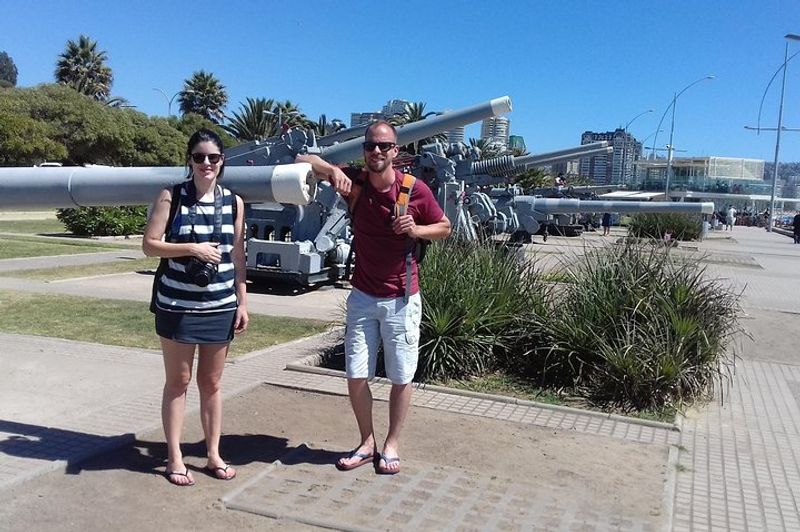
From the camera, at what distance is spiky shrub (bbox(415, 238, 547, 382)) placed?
21.4 feet

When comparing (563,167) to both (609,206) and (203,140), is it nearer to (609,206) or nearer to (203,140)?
(609,206)

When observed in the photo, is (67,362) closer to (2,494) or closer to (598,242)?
(2,494)

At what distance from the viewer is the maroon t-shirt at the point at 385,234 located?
404cm

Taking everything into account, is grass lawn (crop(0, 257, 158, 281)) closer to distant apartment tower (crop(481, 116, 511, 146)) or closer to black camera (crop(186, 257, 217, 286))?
black camera (crop(186, 257, 217, 286))

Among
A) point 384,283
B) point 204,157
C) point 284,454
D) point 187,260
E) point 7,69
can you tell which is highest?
point 7,69

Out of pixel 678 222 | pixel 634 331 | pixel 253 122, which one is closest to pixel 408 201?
pixel 634 331

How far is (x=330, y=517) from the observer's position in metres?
3.59

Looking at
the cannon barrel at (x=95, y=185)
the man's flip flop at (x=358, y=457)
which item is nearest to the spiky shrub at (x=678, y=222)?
the man's flip flop at (x=358, y=457)

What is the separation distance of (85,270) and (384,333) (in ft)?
35.4

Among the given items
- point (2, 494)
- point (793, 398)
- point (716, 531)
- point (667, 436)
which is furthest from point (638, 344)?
point (2, 494)

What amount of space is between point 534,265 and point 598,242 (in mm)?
742

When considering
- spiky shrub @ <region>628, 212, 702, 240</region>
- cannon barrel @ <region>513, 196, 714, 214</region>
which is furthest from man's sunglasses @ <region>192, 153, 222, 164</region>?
spiky shrub @ <region>628, 212, 702, 240</region>

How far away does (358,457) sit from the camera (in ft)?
14.0

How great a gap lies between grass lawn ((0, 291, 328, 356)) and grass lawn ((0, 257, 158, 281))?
2.16 metres
